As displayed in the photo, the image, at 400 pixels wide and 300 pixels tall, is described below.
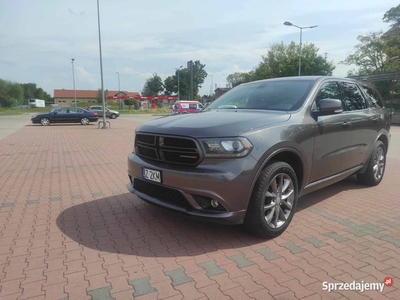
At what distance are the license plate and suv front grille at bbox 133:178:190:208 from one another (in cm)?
7

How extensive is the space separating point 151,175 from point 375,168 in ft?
13.6

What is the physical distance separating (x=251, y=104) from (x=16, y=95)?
99.8 meters

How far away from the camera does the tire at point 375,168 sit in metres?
5.35

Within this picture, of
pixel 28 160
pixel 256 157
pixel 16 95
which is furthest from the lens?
pixel 16 95

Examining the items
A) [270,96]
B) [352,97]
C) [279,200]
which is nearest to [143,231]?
[279,200]

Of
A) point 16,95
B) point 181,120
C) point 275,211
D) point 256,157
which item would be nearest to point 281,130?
point 256,157

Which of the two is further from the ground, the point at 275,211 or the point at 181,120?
the point at 181,120

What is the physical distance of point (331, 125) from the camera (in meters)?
4.12

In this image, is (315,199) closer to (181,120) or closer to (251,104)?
(251,104)

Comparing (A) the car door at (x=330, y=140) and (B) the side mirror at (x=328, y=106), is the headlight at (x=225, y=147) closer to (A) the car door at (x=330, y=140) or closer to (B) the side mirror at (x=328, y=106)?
(A) the car door at (x=330, y=140)

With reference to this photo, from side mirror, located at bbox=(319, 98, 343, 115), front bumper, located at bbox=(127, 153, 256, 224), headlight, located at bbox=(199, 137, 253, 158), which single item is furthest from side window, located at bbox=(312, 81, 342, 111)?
front bumper, located at bbox=(127, 153, 256, 224)

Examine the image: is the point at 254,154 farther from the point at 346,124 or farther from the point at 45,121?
the point at 45,121

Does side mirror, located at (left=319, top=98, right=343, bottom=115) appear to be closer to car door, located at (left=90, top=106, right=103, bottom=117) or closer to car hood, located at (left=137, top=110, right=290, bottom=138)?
car hood, located at (left=137, top=110, right=290, bottom=138)

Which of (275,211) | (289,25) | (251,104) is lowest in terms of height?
(275,211)
